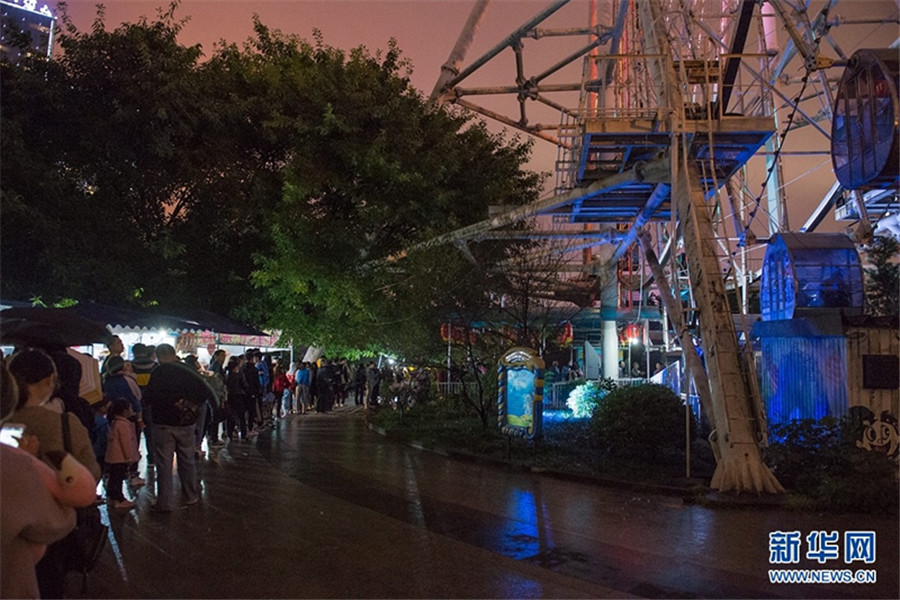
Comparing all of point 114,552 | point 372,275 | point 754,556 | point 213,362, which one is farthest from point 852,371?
point 372,275

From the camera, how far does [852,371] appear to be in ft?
34.9

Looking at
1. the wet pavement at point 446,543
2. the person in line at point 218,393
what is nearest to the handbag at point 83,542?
the wet pavement at point 446,543

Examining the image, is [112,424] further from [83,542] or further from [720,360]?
[720,360]

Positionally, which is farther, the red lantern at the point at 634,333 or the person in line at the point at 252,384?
the red lantern at the point at 634,333

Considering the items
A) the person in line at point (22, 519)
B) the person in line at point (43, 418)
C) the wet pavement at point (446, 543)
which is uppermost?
the person in line at point (43, 418)

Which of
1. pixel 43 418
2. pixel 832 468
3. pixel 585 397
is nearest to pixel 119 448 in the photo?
pixel 43 418

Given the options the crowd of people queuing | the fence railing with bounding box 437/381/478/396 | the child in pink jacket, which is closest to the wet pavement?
the child in pink jacket

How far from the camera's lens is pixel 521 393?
12.9m

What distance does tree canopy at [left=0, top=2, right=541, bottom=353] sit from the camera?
17078 millimetres

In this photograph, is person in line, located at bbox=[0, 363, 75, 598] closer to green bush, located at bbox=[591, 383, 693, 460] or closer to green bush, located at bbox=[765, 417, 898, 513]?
green bush, located at bbox=[765, 417, 898, 513]

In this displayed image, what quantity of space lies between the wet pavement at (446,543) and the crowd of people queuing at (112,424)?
616mm

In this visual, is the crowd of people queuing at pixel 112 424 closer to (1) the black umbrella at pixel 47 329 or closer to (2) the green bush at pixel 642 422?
(1) the black umbrella at pixel 47 329

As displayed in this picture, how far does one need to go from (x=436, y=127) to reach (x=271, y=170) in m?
6.11

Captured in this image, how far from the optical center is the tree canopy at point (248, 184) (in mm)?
17078
